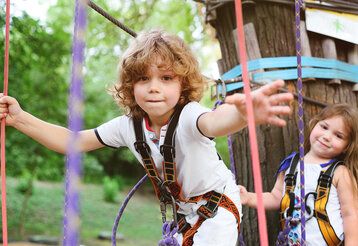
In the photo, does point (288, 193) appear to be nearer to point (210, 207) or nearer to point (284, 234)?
point (284, 234)

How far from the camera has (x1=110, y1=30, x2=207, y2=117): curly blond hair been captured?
184cm

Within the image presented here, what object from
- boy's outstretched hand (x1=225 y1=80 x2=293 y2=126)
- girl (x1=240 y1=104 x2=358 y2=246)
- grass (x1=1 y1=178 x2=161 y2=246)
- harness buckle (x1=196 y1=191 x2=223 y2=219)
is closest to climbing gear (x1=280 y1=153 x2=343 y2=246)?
girl (x1=240 y1=104 x2=358 y2=246)

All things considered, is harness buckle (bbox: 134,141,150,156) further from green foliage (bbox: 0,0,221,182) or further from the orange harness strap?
green foliage (bbox: 0,0,221,182)

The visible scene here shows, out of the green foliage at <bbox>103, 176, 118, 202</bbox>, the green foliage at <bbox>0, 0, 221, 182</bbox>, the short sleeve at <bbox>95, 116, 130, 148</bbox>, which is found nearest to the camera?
the short sleeve at <bbox>95, 116, 130, 148</bbox>

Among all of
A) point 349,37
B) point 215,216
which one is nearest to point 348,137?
point 349,37

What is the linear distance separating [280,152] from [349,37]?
24.9 inches

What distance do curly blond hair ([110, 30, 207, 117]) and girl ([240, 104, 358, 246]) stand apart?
67 cm

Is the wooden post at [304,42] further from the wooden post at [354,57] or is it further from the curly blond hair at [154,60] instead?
the curly blond hair at [154,60]

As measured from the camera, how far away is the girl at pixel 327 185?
2.24 m

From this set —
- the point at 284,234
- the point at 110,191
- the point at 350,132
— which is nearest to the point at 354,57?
the point at 350,132

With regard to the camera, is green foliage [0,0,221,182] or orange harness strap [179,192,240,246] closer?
orange harness strap [179,192,240,246]

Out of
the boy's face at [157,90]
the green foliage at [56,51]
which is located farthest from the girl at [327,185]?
the green foliage at [56,51]

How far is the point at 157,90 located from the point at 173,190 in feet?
1.28

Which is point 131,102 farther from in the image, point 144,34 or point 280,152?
point 280,152
